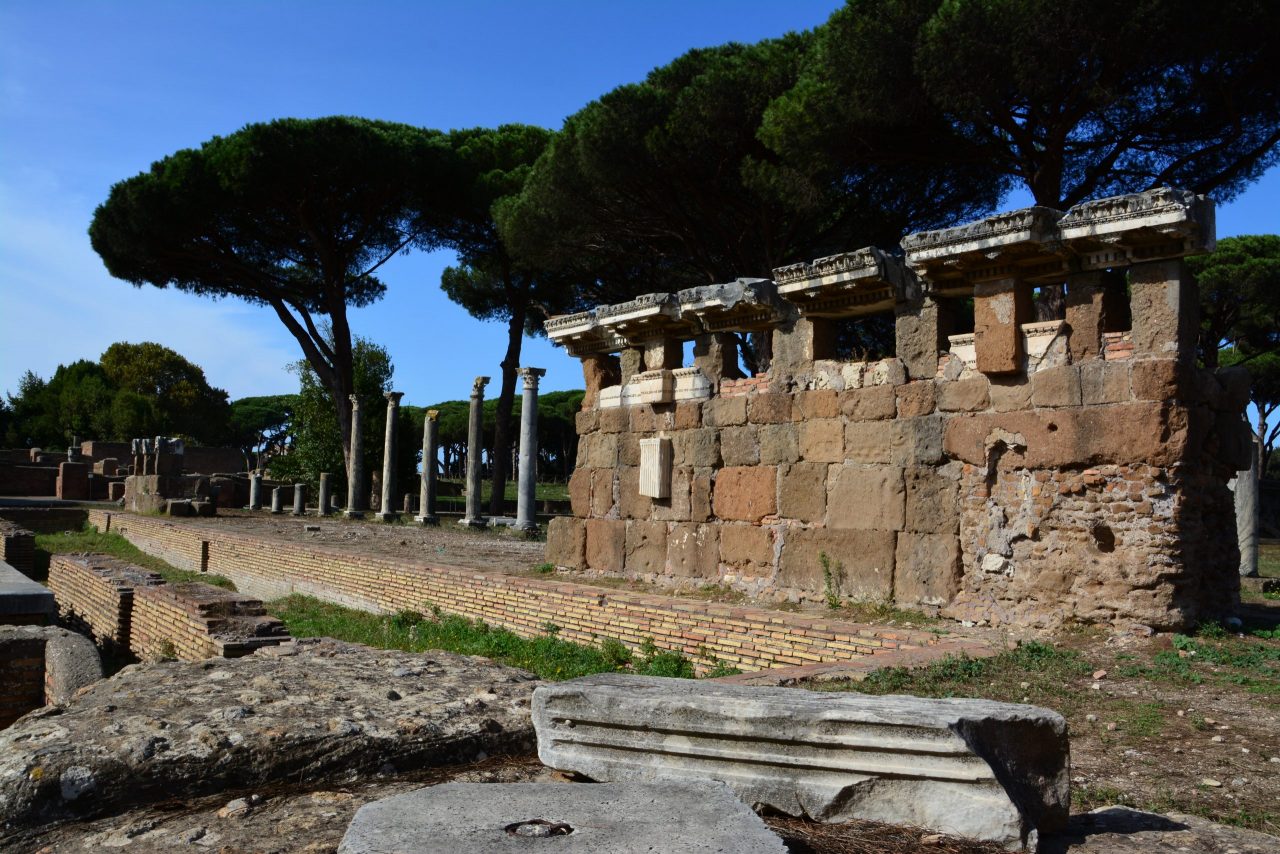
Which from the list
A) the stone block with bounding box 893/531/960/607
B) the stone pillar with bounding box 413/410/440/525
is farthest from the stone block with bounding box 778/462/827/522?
the stone pillar with bounding box 413/410/440/525

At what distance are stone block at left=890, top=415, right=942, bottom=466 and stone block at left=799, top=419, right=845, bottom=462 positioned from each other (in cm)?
59

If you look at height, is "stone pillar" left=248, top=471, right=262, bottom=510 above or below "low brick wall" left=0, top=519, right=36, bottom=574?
above

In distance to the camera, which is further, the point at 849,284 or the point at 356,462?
the point at 356,462

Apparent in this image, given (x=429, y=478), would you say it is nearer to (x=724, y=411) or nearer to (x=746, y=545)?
(x=724, y=411)

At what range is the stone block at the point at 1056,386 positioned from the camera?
7.64m

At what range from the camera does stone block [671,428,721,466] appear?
10391 mm

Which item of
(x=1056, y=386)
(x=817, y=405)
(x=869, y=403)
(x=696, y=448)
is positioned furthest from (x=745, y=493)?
(x=1056, y=386)

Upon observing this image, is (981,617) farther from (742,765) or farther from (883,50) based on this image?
(883,50)

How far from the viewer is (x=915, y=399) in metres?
8.68

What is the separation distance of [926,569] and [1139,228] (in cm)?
316

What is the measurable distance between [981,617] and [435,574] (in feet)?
20.2

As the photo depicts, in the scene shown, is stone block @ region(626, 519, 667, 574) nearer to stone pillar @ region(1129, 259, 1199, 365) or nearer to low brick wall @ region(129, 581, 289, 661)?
low brick wall @ region(129, 581, 289, 661)

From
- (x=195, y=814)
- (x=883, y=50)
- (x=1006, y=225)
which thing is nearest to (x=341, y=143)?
(x=883, y=50)

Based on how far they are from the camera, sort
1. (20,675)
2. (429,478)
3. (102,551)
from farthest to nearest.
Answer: (429,478), (102,551), (20,675)
